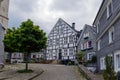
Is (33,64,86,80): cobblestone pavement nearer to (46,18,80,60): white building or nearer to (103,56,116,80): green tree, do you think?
(103,56,116,80): green tree

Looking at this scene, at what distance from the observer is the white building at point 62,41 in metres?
45.8

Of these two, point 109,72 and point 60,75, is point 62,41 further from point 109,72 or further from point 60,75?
point 109,72

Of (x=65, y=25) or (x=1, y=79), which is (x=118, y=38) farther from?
(x=65, y=25)

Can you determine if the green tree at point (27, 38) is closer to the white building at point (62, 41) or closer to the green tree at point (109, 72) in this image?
the green tree at point (109, 72)

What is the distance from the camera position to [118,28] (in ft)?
51.3

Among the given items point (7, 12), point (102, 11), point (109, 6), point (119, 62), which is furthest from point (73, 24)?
point (119, 62)

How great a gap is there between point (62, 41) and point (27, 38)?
29.1 m

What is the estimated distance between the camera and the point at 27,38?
1991 centimetres

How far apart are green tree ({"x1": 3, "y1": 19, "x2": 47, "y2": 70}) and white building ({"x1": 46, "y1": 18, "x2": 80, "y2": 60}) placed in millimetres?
24679

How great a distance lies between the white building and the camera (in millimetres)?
45812

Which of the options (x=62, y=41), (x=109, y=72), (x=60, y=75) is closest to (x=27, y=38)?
(x=60, y=75)

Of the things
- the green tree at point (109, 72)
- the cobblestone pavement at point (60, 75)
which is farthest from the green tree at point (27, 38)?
the green tree at point (109, 72)

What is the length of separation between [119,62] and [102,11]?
7.68 meters

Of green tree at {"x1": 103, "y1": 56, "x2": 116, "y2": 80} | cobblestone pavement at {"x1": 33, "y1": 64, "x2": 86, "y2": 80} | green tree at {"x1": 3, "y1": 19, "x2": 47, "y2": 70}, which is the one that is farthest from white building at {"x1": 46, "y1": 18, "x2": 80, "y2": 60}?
green tree at {"x1": 103, "y1": 56, "x2": 116, "y2": 80}
